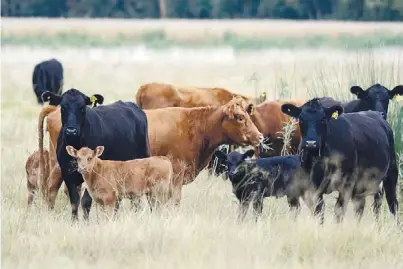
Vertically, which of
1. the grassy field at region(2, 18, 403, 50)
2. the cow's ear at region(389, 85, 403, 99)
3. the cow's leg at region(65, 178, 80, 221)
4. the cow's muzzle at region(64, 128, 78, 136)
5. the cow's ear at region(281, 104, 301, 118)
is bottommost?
the grassy field at region(2, 18, 403, 50)

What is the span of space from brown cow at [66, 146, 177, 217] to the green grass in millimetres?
34738

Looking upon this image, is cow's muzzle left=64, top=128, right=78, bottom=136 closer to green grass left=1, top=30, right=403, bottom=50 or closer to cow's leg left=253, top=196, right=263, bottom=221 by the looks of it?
cow's leg left=253, top=196, right=263, bottom=221

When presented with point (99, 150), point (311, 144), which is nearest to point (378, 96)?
point (311, 144)

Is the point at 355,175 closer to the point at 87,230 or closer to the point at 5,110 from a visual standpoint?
the point at 87,230

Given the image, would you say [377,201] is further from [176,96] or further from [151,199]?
[176,96]

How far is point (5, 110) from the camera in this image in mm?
21625

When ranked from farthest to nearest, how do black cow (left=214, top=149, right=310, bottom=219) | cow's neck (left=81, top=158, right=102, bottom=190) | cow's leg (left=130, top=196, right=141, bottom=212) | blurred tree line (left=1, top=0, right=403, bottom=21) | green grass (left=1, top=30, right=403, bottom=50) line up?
blurred tree line (left=1, top=0, right=403, bottom=21) < green grass (left=1, top=30, right=403, bottom=50) < cow's leg (left=130, top=196, right=141, bottom=212) < black cow (left=214, top=149, right=310, bottom=219) < cow's neck (left=81, top=158, right=102, bottom=190)

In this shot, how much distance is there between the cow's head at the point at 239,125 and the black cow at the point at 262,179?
93cm

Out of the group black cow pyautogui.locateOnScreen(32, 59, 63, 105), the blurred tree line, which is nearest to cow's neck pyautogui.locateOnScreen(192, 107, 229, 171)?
black cow pyautogui.locateOnScreen(32, 59, 63, 105)

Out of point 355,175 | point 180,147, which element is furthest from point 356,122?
point 180,147

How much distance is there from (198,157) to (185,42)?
41619 mm

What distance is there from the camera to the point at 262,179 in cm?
1015

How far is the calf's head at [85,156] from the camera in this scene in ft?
31.5

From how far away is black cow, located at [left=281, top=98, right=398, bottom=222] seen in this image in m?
9.91
